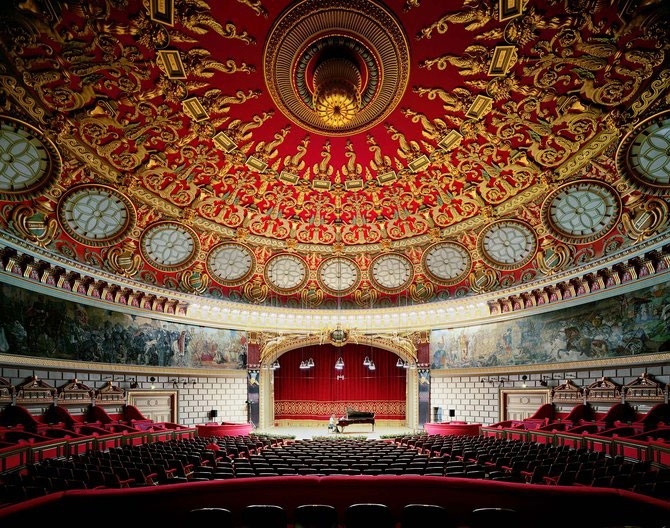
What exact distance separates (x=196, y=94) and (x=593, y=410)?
2075 centimetres

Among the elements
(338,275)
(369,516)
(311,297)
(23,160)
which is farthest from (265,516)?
(311,297)

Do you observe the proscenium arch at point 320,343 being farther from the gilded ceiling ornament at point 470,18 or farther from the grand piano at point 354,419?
the gilded ceiling ornament at point 470,18

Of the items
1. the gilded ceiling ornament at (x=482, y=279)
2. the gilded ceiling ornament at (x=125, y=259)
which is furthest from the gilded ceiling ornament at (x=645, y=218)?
the gilded ceiling ornament at (x=125, y=259)

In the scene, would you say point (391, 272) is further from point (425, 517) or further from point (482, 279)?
point (425, 517)

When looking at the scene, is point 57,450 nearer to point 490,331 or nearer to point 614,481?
point 614,481

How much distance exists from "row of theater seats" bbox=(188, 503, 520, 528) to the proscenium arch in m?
21.7

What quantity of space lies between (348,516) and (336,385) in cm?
2732

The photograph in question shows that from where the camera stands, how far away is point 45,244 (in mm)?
17688

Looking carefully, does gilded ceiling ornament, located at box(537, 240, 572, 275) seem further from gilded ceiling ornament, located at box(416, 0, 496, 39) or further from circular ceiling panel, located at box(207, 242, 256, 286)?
circular ceiling panel, located at box(207, 242, 256, 286)

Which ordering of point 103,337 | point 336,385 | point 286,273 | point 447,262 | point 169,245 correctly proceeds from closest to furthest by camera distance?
1. point 103,337
2. point 169,245
3. point 447,262
4. point 286,273
5. point 336,385

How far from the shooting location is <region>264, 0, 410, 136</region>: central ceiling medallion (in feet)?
41.6

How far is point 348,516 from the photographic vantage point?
498cm

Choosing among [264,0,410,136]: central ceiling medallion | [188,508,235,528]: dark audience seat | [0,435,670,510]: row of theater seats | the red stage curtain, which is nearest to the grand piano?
→ the red stage curtain

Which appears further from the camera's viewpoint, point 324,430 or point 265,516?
point 324,430
